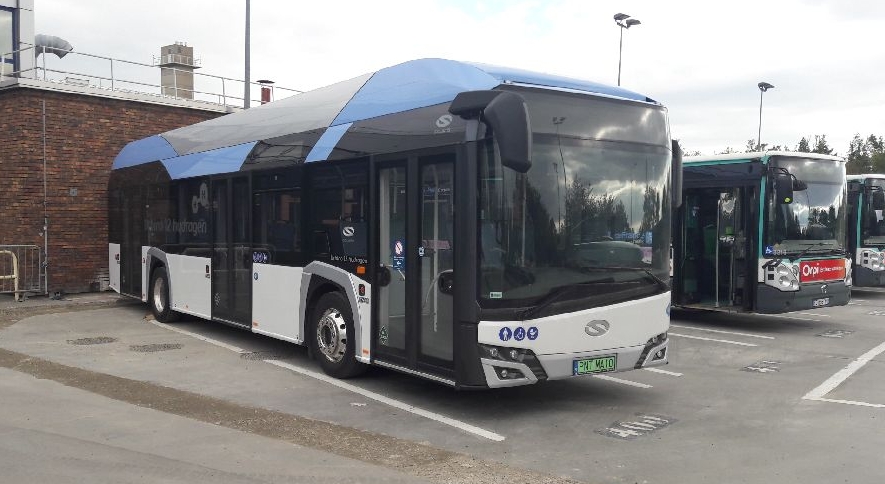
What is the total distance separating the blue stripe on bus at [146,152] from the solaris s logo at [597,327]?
8.86 meters

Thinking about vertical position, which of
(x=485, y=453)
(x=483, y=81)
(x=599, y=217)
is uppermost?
(x=483, y=81)

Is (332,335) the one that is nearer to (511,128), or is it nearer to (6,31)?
(511,128)

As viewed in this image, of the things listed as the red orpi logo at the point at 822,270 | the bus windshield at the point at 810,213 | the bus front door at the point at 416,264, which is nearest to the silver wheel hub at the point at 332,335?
the bus front door at the point at 416,264

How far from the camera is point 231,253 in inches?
451

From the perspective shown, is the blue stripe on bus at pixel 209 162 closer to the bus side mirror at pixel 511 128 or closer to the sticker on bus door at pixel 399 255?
the sticker on bus door at pixel 399 255

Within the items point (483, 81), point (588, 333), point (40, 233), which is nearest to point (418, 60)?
point (483, 81)

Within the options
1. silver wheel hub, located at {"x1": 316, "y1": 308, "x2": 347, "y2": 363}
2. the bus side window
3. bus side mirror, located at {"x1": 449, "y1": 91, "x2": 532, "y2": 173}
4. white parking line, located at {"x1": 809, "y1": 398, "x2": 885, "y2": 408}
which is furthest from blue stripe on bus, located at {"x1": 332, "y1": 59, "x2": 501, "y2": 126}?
white parking line, located at {"x1": 809, "y1": 398, "x2": 885, "y2": 408}

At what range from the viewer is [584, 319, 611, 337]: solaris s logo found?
23.7ft

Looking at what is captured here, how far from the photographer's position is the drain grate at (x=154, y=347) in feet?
36.5

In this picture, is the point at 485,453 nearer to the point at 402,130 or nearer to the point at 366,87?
the point at 402,130

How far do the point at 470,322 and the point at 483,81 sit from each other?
2156 mm

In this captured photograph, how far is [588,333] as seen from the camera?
23.7 ft

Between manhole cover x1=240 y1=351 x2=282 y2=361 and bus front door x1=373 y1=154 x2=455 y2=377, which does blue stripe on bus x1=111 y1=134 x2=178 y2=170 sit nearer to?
manhole cover x1=240 y1=351 x2=282 y2=361

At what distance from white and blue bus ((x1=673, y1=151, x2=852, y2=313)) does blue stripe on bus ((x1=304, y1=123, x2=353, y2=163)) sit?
23.8ft
